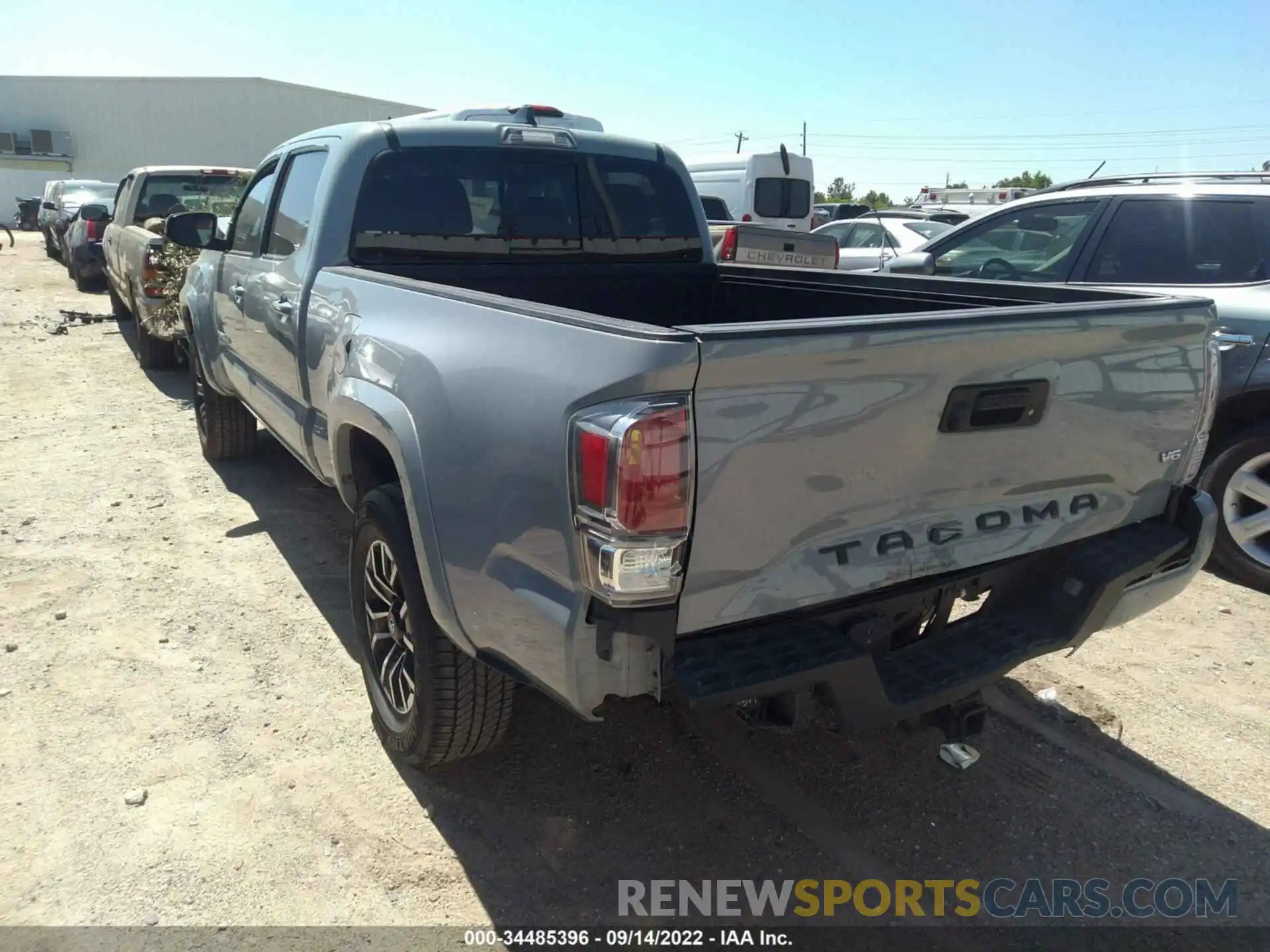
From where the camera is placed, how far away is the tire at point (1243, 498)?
175 inches

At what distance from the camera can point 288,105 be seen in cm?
4031

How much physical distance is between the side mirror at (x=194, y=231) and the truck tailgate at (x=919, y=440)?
13.1 feet

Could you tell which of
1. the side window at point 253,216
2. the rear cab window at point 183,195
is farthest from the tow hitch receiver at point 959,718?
the rear cab window at point 183,195

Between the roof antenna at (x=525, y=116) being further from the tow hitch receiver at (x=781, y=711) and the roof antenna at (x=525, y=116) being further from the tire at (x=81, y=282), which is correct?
the tire at (x=81, y=282)

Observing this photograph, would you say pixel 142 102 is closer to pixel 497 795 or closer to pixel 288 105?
pixel 288 105

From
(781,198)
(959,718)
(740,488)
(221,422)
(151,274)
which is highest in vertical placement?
(781,198)

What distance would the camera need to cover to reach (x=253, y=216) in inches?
182

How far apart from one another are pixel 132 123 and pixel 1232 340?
1797 inches

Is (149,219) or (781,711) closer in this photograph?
(781,711)

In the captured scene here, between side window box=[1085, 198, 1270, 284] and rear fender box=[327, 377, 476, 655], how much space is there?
4.11 m

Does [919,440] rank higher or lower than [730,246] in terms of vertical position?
lower

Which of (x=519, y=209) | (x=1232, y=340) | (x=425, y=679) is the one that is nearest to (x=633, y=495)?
(x=425, y=679)

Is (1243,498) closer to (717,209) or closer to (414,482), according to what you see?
(414,482)

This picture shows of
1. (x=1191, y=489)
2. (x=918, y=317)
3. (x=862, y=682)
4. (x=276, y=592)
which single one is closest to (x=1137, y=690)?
(x=1191, y=489)
